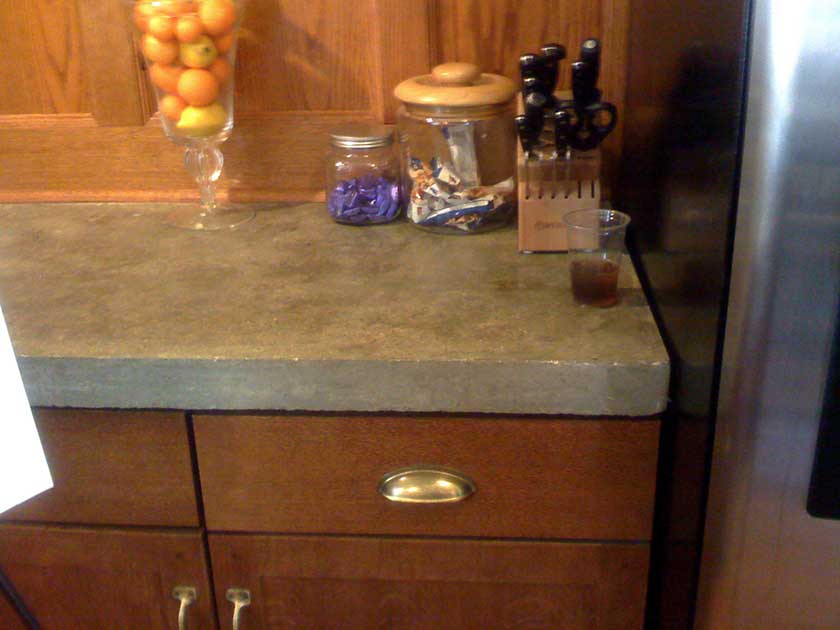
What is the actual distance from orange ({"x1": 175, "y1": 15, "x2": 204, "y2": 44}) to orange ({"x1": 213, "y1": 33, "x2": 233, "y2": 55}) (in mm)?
32

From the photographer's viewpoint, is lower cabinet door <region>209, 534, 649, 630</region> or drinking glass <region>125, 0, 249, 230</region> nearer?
lower cabinet door <region>209, 534, 649, 630</region>

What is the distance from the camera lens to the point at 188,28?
1.14 meters

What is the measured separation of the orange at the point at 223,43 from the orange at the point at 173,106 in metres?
0.08

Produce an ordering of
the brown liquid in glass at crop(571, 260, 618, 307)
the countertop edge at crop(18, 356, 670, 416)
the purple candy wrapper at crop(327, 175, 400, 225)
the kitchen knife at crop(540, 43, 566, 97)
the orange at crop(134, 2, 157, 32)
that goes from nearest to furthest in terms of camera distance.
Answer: the countertop edge at crop(18, 356, 670, 416), the brown liquid in glass at crop(571, 260, 618, 307), the kitchen knife at crop(540, 43, 566, 97), the orange at crop(134, 2, 157, 32), the purple candy wrapper at crop(327, 175, 400, 225)

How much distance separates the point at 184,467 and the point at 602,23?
801mm

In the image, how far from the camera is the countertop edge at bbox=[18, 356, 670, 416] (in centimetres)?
83

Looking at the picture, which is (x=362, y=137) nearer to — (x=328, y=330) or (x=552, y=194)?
(x=552, y=194)

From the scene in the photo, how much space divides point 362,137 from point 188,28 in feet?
0.85

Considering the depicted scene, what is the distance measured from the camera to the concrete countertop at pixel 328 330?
2.75 feet

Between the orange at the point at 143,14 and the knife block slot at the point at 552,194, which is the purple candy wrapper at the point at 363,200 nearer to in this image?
the knife block slot at the point at 552,194

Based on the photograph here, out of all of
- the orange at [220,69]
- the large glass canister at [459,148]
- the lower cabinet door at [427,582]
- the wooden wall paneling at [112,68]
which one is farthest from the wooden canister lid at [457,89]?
the lower cabinet door at [427,582]

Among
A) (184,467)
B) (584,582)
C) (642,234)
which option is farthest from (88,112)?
(584,582)

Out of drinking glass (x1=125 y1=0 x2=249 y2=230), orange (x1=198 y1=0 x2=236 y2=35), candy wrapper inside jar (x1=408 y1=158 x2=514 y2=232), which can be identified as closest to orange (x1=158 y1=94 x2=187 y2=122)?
drinking glass (x1=125 y1=0 x2=249 y2=230)

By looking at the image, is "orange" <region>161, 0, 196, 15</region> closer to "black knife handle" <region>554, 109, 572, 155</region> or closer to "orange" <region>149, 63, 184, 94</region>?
"orange" <region>149, 63, 184, 94</region>
